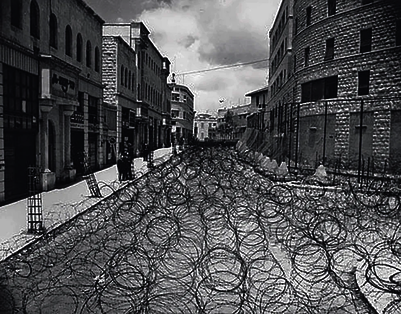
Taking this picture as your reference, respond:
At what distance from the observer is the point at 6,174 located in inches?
598

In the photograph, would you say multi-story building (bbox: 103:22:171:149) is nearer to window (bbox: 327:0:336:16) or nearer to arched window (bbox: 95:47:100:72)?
arched window (bbox: 95:47:100:72)

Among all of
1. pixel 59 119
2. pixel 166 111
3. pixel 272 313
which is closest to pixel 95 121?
pixel 59 119

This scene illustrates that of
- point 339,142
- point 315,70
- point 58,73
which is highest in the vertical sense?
point 315,70

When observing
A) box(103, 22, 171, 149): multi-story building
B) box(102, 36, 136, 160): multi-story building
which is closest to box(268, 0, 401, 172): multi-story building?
box(102, 36, 136, 160): multi-story building

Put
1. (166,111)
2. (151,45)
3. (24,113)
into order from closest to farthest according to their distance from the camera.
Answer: (24,113)
(151,45)
(166,111)

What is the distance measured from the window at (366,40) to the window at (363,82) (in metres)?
1.73

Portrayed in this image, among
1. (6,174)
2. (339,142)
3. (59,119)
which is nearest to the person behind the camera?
(6,174)

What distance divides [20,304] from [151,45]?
1843 inches

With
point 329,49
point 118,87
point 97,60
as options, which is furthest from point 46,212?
point 329,49

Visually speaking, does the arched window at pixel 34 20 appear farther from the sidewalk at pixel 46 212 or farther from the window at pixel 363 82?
the window at pixel 363 82

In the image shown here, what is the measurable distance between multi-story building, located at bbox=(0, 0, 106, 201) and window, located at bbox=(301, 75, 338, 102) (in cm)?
1902

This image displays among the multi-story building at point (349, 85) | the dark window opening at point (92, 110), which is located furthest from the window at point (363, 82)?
the dark window opening at point (92, 110)

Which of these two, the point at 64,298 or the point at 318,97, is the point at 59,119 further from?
the point at 318,97

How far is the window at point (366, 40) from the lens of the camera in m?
29.9
